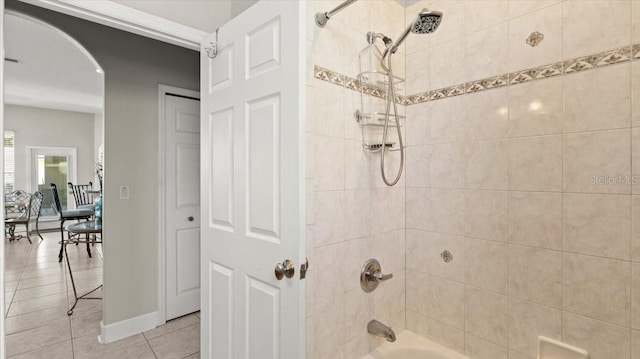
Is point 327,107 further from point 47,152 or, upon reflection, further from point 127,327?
point 47,152

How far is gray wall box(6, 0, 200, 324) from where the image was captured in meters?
2.45

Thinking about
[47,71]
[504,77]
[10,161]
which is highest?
[47,71]

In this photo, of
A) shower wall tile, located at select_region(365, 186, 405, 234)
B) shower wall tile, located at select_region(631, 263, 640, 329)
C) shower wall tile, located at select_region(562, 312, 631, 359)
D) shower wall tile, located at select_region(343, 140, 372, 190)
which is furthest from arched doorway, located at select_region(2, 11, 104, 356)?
shower wall tile, located at select_region(631, 263, 640, 329)

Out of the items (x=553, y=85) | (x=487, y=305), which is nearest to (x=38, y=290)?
(x=487, y=305)

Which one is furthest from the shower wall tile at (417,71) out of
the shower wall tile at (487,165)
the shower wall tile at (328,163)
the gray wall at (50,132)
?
the gray wall at (50,132)

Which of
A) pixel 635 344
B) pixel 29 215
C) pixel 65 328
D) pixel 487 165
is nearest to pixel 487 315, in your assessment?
pixel 635 344

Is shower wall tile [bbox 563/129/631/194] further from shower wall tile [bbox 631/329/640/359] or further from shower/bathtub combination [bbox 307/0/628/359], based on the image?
shower wall tile [bbox 631/329/640/359]

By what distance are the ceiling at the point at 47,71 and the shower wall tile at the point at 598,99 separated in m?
3.13

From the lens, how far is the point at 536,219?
147 cm

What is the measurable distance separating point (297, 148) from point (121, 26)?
1186 millimetres

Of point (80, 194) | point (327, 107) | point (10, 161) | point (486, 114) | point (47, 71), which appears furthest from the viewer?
point (80, 194)

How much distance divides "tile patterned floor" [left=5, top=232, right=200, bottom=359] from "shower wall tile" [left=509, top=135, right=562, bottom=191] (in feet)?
8.00

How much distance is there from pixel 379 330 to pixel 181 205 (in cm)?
209

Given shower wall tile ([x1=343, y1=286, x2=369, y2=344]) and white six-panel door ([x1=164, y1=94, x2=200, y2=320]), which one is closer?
shower wall tile ([x1=343, y1=286, x2=369, y2=344])
